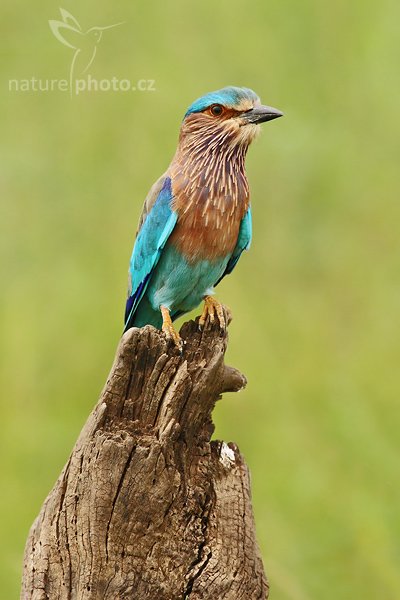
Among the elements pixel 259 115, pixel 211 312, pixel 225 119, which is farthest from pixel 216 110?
pixel 211 312

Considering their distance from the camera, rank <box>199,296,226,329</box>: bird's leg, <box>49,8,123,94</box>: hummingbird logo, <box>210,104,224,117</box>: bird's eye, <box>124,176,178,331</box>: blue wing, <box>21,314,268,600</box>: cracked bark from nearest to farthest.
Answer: <box>21,314,268,600</box>: cracked bark, <box>199,296,226,329</box>: bird's leg, <box>124,176,178,331</box>: blue wing, <box>210,104,224,117</box>: bird's eye, <box>49,8,123,94</box>: hummingbird logo

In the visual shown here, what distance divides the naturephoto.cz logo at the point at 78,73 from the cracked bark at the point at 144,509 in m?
3.31

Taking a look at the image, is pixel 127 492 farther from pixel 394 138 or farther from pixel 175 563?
pixel 394 138

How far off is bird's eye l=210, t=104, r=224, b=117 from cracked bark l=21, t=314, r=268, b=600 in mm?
1128

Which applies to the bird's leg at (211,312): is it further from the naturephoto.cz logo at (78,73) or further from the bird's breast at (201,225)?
the naturephoto.cz logo at (78,73)

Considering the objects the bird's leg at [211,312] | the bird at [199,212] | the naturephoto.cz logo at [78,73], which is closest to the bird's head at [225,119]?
the bird at [199,212]

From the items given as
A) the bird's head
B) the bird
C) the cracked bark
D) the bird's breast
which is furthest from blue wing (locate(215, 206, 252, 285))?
the cracked bark

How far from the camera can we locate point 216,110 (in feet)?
13.3

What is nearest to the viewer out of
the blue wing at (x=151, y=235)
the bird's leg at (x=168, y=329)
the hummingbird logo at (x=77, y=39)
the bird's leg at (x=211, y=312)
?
the bird's leg at (x=168, y=329)

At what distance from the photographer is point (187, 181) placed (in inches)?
157

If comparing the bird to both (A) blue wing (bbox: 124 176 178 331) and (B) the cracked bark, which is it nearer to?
(A) blue wing (bbox: 124 176 178 331)

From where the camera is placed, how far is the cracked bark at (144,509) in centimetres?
312

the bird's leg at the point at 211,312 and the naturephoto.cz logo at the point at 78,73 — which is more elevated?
the naturephoto.cz logo at the point at 78,73

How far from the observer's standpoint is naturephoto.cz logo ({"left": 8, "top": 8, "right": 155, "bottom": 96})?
6258 millimetres
